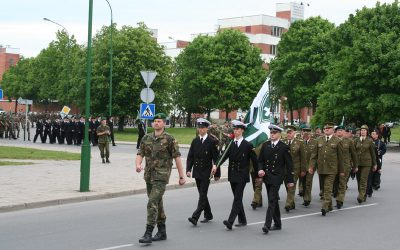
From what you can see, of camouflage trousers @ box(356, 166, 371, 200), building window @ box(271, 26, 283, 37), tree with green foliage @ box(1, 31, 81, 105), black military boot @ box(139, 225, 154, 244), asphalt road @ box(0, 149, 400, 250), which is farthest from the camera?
building window @ box(271, 26, 283, 37)

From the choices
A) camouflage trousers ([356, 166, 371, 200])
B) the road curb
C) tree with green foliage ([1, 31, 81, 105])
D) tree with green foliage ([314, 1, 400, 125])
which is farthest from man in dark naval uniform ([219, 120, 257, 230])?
tree with green foliage ([1, 31, 81, 105])

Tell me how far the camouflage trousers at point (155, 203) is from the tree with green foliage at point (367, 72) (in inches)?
1243

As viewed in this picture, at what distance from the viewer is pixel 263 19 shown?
95812 mm

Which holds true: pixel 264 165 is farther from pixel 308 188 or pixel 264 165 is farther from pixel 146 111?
pixel 146 111

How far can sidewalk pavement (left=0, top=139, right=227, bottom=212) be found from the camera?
1369 cm

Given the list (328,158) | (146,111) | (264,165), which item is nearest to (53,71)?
(146,111)

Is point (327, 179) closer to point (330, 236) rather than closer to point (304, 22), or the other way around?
point (330, 236)

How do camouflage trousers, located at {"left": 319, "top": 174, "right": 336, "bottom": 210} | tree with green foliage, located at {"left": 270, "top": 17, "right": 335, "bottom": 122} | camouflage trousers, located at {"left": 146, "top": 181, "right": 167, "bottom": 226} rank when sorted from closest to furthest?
camouflage trousers, located at {"left": 146, "top": 181, "right": 167, "bottom": 226}
camouflage trousers, located at {"left": 319, "top": 174, "right": 336, "bottom": 210}
tree with green foliage, located at {"left": 270, "top": 17, "right": 335, "bottom": 122}

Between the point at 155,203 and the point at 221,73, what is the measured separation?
65.4m

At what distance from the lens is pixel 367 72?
40156 mm

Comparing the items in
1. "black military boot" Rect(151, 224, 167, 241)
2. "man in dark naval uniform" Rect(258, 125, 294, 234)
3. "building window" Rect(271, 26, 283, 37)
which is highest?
"building window" Rect(271, 26, 283, 37)

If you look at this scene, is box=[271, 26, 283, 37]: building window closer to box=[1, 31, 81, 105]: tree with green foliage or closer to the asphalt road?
Answer: box=[1, 31, 81, 105]: tree with green foliage

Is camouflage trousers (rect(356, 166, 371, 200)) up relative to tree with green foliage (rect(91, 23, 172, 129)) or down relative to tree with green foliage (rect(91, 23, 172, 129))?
down

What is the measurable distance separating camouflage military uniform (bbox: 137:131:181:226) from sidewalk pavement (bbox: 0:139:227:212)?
172 inches
